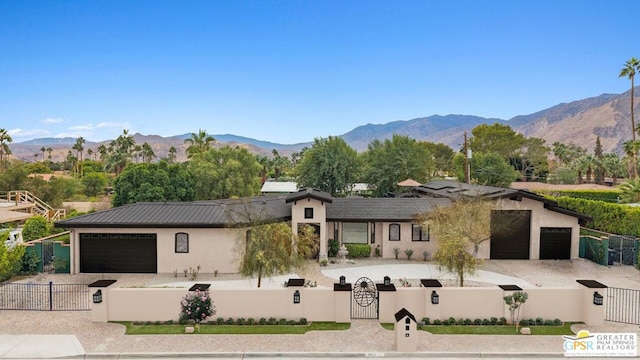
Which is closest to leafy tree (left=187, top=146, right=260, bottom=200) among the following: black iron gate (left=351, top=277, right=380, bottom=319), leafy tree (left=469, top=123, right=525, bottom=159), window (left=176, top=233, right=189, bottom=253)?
window (left=176, top=233, right=189, bottom=253)

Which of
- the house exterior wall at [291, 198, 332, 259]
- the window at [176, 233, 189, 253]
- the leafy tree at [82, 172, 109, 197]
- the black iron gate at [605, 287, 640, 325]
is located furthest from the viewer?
the leafy tree at [82, 172, 109, 197]

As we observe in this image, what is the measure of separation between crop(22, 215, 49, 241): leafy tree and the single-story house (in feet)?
13.8

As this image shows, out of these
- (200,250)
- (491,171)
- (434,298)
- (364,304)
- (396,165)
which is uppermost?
(396,165)

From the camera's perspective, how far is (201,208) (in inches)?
917

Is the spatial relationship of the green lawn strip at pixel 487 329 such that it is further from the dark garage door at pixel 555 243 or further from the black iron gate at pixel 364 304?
the dark garage door at pixel 555 243

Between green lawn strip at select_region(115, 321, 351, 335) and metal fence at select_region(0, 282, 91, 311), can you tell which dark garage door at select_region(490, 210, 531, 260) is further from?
metal fence at select_region(0, 282, 91, 311)

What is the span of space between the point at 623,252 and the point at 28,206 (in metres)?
45.9

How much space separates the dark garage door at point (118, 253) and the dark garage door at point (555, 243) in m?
22.4

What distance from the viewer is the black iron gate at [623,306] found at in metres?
14.6

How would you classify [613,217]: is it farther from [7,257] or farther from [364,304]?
[7,257]

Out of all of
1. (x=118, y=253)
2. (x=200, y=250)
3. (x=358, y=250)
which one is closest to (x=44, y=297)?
(x=118, y=253)

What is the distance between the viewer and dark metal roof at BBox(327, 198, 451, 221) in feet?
80.4

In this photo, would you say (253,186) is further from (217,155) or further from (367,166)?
(367,166)

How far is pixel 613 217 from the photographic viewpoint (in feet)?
89.0
